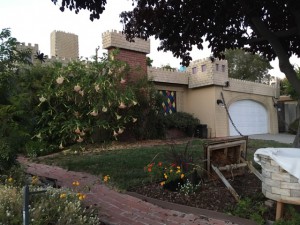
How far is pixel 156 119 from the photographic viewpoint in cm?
1311

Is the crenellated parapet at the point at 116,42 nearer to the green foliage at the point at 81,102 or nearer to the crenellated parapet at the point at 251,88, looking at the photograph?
the green foliage at the point at 81,102

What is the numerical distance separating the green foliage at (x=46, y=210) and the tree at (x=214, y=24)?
11.4ft

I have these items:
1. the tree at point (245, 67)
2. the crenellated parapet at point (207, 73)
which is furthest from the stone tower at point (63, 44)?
the tree at point (245, 67)

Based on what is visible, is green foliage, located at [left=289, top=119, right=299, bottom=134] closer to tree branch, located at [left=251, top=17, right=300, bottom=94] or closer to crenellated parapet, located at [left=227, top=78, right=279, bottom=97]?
crenellated parapet, located at [left=227, top=78, right=279, bottom=97]

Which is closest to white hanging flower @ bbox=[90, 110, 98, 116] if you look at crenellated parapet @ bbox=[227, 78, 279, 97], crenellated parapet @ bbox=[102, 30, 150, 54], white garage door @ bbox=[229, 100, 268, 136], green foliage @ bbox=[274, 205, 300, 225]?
crenellated parapet @ bbox=[102, 30, 150, 54]

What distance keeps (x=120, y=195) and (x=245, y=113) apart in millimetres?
15587

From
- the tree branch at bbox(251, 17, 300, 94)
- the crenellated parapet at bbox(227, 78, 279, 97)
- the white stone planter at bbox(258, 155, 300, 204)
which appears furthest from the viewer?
the crenellated parapet at bbox(227, 78, 279, 97)

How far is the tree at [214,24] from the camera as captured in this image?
18.3ft

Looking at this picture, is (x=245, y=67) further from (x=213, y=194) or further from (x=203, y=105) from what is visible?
(x=213, y=194)

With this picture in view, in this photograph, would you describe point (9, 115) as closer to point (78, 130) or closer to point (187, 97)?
point (78, 130)

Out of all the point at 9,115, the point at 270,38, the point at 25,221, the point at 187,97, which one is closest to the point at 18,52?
the point at 9,115

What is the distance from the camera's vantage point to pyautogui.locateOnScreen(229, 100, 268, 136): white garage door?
1870 cm

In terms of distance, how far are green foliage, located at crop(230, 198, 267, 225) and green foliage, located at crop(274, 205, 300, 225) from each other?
23cm

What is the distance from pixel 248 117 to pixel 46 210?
1771 cm
